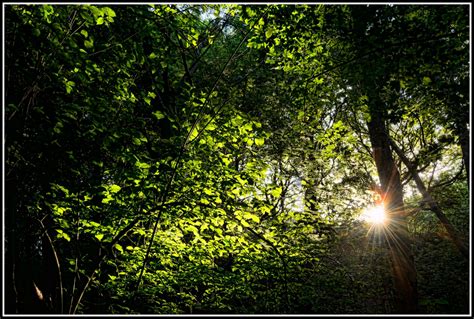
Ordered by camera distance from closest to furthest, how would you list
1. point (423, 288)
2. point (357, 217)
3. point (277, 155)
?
point (277, 155), point (357, 217), point (423, 288)

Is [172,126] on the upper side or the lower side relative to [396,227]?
lower

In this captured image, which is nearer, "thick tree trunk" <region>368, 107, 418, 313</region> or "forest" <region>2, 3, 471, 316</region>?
"forest" <region>2, 3, 471, 316</region>

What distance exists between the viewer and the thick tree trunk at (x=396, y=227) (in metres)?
5.82

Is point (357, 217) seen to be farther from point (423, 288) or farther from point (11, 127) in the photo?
point (11, 127)

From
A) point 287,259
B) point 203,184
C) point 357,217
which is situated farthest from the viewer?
point 357,217

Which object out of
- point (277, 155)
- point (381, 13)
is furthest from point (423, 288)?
point (381, 13)

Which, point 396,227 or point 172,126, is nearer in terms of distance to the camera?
point 172,126

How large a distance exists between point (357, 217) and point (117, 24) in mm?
8990

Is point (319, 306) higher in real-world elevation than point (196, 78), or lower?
lower

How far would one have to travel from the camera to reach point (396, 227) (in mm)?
6199

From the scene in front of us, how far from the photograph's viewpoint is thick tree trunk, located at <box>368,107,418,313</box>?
582 cm

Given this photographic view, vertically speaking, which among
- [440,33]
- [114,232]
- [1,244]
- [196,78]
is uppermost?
[196,78]

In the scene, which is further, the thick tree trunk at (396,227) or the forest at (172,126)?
the thick tree trunk at (396,227)

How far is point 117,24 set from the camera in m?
4.80
